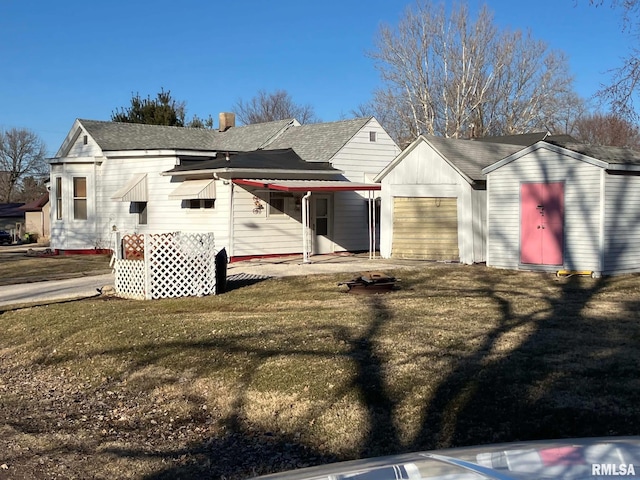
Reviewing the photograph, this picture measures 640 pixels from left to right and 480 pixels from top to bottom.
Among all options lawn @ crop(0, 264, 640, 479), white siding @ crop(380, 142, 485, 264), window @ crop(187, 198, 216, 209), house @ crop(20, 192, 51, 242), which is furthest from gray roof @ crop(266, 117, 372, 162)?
house @ crop(20, 192, 51, 242)

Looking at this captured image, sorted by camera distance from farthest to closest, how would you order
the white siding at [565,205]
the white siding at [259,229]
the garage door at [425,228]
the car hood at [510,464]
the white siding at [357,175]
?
the white siding at [357,175]
the white siding at [259,229]
the garage door at [425,228]
the white siding at [565,205]
the car hood at [510,464]

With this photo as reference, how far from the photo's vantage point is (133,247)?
14023mm

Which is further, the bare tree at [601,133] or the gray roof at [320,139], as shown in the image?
the bare tree at [601,133]

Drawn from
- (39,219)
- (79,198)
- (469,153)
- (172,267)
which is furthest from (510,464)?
(39,219)

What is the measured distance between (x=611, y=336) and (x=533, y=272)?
852 cm

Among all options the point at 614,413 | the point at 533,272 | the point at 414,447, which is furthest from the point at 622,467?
the point at 533,272

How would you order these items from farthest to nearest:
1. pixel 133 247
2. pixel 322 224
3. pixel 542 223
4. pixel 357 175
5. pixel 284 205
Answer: pixel 357 175 → pixel 322 224 → pixel 284 205 → pixel 542 223 → pixel 133 247

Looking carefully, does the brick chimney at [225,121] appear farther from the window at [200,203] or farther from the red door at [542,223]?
the red door at [542,223]

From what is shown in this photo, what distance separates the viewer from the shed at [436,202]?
64.6ft

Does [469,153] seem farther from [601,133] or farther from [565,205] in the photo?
[601,133]

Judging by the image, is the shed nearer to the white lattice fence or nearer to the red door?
the red door

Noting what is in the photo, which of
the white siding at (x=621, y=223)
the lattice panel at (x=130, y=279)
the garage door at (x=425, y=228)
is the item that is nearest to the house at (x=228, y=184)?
the garage door at (x=425, y=228)

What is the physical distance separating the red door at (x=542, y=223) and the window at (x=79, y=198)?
16096mm

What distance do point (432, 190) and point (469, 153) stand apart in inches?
70.3
